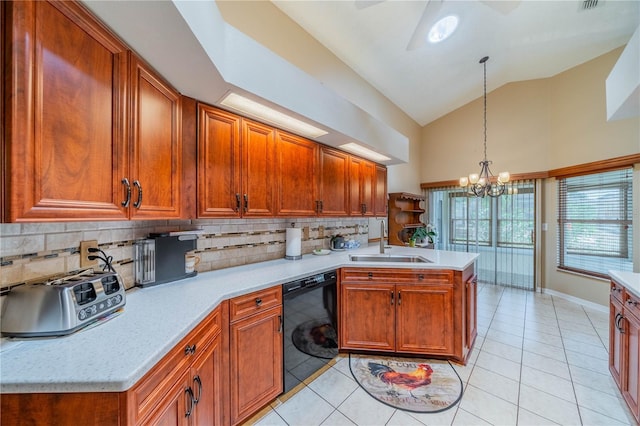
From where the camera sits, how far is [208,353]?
1.26 metres

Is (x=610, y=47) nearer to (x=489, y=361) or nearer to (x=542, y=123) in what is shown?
(x=542, y=123)

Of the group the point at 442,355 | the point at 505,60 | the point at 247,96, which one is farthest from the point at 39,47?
the point at 505,60

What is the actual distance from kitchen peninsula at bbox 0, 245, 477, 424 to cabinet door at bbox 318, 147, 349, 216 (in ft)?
3.85

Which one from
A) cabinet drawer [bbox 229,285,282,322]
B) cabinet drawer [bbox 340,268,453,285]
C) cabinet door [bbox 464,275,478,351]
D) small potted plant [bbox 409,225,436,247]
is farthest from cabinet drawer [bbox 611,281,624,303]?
cabinet drawer [bbox 229,285,282,322]

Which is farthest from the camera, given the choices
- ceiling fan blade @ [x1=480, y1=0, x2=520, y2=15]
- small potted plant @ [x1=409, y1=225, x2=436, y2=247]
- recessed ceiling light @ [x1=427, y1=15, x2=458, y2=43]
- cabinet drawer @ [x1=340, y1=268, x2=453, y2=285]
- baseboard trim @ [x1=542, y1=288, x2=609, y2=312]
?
small potted plant @ [x1=409, y1=225, x2=436, y2=247]

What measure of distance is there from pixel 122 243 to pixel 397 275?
2111mm

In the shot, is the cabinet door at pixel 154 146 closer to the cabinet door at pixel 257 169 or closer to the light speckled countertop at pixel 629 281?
the cabinet door at pixel 257 169

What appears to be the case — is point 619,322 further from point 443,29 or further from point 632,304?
point 443,29

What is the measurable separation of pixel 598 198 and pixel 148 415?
18.1 feet

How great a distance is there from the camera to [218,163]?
1754 millimetres

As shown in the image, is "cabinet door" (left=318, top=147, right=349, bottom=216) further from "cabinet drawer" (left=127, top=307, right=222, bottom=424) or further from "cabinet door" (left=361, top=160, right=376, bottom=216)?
"cabinet drawer" (left=127, top=307, right=222, bottom=424)

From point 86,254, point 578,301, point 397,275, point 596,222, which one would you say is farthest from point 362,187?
point 578,301

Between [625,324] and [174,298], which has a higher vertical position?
[174,298]

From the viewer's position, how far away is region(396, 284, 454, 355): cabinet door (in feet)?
7.06
